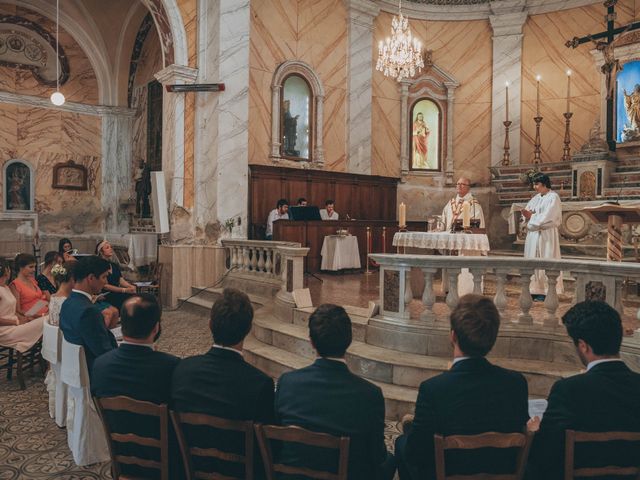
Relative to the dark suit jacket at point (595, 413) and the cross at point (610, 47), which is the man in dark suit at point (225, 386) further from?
the cross at point (610, 47)

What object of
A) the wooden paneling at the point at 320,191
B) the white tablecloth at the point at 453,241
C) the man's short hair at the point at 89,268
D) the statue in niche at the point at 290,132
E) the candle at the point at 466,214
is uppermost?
the statue in niche at the point at 290,132

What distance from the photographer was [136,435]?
8.15 ft

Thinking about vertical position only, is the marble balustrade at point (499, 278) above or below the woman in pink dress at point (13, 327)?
above

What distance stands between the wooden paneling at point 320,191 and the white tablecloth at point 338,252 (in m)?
1.60

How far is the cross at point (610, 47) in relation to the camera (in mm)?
10820

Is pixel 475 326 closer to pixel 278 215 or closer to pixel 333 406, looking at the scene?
Answer: pixel 333 406

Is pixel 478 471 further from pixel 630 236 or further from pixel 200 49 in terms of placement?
pixel 200 49

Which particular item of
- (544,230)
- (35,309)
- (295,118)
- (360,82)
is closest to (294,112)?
(295,118)

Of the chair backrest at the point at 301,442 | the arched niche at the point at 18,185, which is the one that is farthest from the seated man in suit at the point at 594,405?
the arched niche at the point at 18,185

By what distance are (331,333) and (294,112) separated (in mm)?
10576

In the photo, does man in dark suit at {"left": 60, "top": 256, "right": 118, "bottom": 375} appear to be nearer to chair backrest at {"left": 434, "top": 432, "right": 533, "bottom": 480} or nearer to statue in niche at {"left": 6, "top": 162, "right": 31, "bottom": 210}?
chair backrest at {"left": 434, "top": 432, "right": 533, "bottom": 480}

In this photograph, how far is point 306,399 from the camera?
87.4 inches

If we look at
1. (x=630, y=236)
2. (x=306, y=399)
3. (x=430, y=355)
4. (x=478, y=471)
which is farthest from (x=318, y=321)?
(x=630, y=236)

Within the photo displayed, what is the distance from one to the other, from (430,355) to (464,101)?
428 inches
